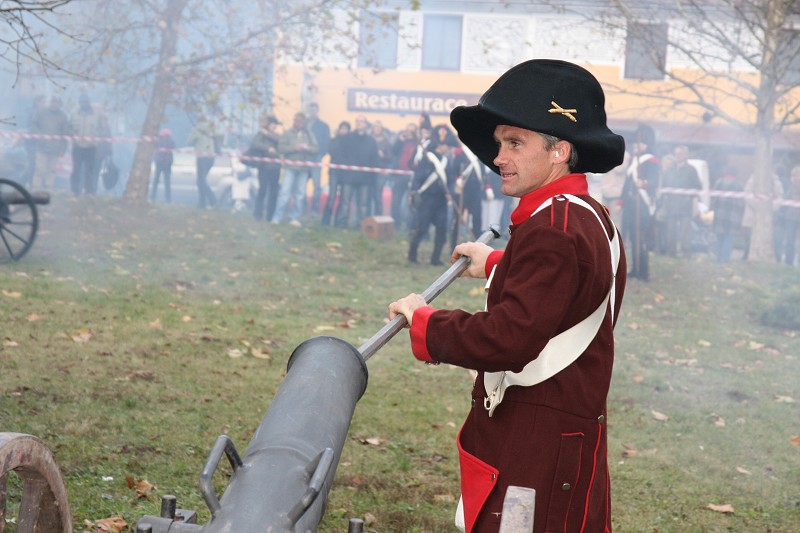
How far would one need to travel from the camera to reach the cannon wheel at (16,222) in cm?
1138

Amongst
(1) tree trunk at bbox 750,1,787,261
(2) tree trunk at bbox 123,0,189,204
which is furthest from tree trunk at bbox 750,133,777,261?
(2) tree trunk at bbox 123,0,189,204

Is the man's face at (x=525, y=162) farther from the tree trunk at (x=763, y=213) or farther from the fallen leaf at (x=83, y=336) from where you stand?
the tree trunk at (x=763, y=213)

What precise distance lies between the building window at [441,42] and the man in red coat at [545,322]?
2016 cm

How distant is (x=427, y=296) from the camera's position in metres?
3.08

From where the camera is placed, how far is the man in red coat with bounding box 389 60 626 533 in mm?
2594

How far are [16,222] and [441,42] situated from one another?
1371 centimetres

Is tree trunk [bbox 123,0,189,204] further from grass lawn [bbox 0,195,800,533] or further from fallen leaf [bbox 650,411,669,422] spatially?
fallen leaf [bbox 650,411,669,422]

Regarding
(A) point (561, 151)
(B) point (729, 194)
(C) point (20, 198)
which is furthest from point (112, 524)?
(B) point (729, 194)

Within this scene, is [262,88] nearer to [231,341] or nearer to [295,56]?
[295,56]

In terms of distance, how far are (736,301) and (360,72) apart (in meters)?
14.1

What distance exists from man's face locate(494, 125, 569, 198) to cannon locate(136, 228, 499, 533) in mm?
638

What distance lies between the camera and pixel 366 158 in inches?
714

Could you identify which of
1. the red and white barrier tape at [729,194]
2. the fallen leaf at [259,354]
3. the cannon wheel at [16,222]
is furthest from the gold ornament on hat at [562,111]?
the red and white barrier tape at [729,194]

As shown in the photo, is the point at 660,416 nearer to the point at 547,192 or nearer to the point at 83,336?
the point at 83,336
